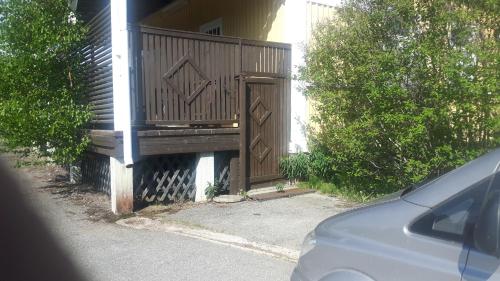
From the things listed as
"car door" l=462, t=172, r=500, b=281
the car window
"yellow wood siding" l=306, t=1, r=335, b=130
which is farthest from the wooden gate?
"car door" l=462, t=172, r=500, b=281

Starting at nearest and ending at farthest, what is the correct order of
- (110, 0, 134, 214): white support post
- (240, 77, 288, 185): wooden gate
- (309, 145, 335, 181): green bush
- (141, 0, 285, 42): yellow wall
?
(110, 0, 134, 214): white support post, (240, 77, 288, 185): wooden gate, (309, 145, 335, 181): green bush, (141, 0, 285, 42): yellow wall

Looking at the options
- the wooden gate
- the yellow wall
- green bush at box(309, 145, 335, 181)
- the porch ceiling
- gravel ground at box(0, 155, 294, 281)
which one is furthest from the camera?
the yellow wall

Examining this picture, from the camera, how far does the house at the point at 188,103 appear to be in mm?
7012

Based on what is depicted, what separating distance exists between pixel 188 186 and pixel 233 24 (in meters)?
4.84

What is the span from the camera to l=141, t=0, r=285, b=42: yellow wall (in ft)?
30.8

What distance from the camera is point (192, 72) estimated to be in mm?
7633

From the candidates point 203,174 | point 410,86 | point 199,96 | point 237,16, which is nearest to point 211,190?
point 203,174

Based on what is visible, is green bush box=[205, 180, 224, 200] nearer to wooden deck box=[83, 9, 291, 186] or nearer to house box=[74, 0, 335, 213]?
house box=[74, 0, 335, 213]

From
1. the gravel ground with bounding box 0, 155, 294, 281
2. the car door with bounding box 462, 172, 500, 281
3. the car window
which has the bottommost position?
the gravel ground with bounding box 0, 155, 294, 281

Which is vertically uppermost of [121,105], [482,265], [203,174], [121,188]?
[121,105]

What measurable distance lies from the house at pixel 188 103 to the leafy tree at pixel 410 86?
1.66m

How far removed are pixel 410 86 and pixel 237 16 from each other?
6061mm

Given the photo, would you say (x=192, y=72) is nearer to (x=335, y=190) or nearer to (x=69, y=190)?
(x=335, y=190)

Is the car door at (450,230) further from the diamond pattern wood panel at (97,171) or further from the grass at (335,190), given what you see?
the diamond pattern wood panel at (97,171)
